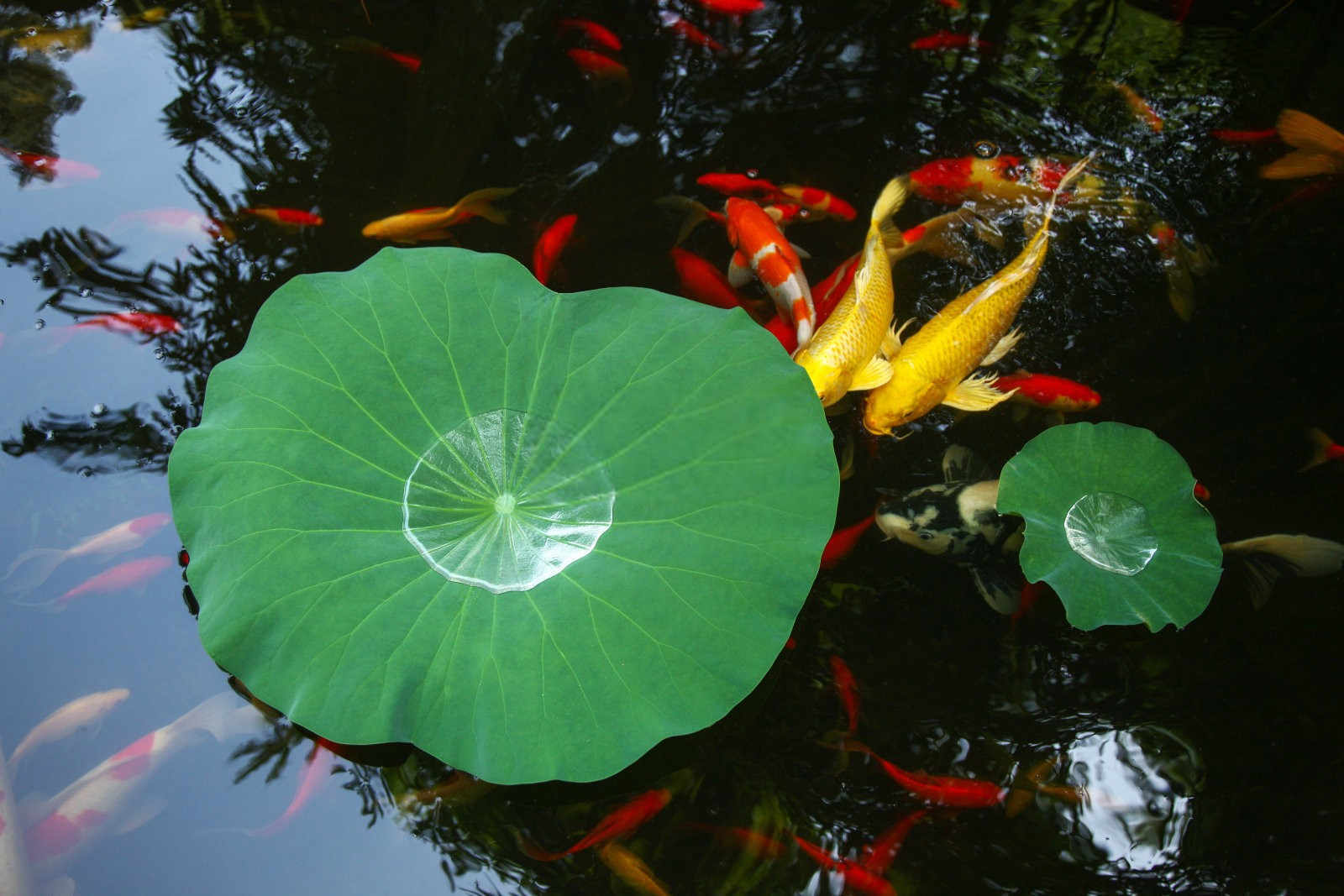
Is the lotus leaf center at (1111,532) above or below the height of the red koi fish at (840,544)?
above

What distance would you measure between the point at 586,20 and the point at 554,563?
2.25 metres

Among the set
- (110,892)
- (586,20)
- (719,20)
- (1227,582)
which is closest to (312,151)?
(586,20)

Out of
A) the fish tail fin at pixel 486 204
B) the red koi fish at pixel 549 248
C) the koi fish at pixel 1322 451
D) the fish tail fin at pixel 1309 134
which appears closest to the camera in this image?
the koi fish at pixel 1322 451

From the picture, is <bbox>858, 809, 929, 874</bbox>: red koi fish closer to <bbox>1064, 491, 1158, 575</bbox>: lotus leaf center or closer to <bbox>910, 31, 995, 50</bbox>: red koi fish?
<bbox>1064, 491, 1158, 575</bbox>: lotus leaf center

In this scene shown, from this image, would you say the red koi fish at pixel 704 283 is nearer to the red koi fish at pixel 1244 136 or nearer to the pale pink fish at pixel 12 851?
the red koi fish at pixel 1244 136

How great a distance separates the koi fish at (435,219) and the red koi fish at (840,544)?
4.38ft

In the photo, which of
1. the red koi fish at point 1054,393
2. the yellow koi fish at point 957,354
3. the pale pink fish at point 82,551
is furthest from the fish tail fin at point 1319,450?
the pale pink fish at point 82,551

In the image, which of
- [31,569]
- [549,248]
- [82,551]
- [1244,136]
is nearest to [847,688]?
[549,248]

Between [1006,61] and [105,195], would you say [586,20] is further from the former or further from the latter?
[105,195]

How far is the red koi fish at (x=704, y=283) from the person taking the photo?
2346 mm

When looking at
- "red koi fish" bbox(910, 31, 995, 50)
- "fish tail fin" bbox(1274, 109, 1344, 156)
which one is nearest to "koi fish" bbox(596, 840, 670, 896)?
"red koi fish" bbox(910, 31, 995, 50)

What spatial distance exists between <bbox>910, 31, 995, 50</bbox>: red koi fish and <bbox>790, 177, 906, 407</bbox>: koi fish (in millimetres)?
1069

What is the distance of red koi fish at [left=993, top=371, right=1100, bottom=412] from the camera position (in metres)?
2.19

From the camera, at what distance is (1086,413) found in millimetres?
2275
